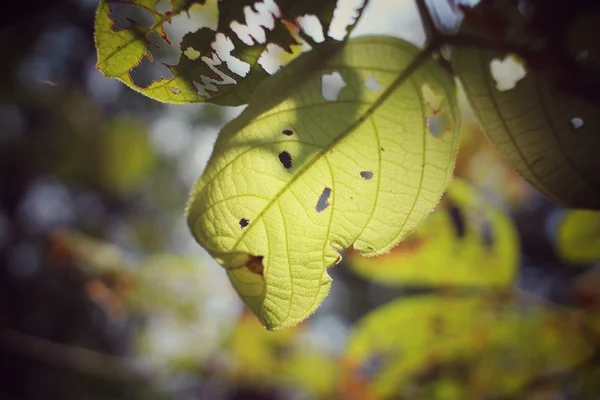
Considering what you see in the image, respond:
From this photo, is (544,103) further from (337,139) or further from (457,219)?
(457,219)

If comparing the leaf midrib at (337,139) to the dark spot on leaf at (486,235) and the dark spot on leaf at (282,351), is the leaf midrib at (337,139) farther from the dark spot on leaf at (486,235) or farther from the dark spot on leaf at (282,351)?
the dark spot on leaf at (282,351)

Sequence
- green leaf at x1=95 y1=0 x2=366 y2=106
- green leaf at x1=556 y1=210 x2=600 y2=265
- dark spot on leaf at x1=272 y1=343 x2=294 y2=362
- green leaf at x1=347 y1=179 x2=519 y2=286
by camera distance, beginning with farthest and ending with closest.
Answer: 1. dark spot on leaf at x1=272 y1=343 x2=294 y2=362
2. green leaf at x1=347 y1=179 x2=519 y2=286
3. green leaf at x1=556 y1=210 x2=600 y2=265
4. green leaf at x1=95 y1=0 x2=366 y2=106

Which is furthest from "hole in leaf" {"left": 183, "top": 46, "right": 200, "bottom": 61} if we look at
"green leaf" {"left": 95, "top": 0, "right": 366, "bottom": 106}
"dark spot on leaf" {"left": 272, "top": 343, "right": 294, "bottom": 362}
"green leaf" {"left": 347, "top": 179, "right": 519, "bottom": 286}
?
"dark spot on leaf" {"left": 272, "top": 343, "right": 294, "bottom": 362}

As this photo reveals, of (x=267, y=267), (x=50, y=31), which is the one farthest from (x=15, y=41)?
(x=267, y=267)

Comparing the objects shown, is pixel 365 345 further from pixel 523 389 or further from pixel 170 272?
pixel 170 272

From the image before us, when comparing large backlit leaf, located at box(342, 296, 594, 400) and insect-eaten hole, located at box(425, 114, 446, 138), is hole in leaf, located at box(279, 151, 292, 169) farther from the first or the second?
large backlit leaf, located at box(342, 296, 594, 400)

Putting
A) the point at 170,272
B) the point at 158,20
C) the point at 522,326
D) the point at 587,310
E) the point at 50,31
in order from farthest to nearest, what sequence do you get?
the point at 50,31 → the point at 170,272 → the point at 522,326 → the point at 587,310 → the point at 158,20
